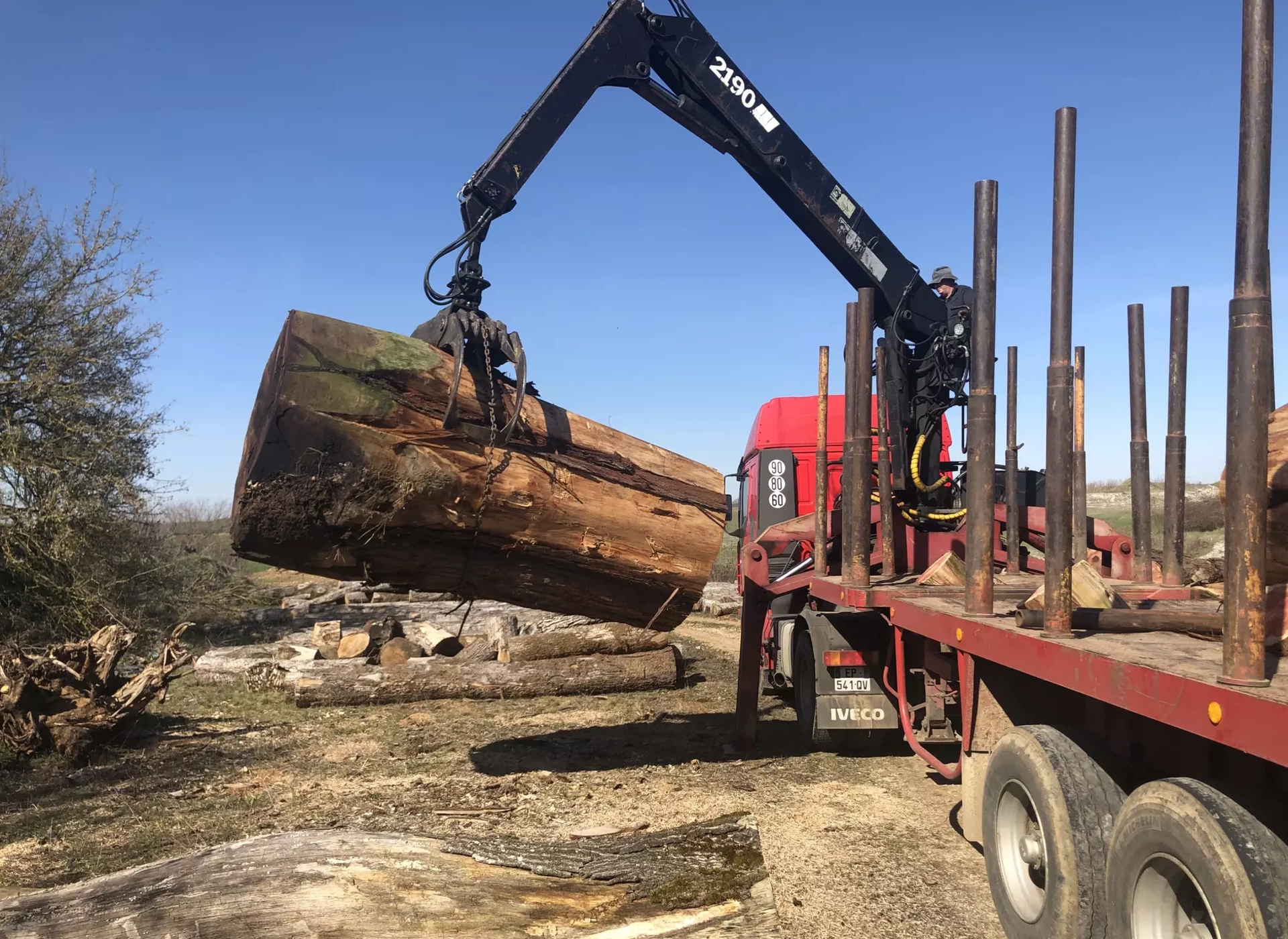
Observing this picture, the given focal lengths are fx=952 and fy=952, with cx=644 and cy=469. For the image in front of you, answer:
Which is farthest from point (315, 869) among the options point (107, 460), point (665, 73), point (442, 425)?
point (107, 460)

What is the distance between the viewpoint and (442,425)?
17.0ft

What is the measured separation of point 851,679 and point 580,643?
4560 mm

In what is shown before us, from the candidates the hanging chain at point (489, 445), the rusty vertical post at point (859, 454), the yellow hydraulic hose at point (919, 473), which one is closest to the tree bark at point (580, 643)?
the yellow hydraulic hose at point (919, 473)

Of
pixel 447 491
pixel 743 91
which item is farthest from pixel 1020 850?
pixel 743 91

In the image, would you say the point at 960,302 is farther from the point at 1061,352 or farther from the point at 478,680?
the point at 478,680

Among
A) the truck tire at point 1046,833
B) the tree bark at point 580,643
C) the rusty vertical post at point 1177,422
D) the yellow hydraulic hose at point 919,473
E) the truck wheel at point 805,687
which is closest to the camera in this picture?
the truck tire at point 1046,833

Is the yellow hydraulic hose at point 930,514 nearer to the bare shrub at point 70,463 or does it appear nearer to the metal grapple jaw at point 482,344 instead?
the metal grapple jaw at point 482,344

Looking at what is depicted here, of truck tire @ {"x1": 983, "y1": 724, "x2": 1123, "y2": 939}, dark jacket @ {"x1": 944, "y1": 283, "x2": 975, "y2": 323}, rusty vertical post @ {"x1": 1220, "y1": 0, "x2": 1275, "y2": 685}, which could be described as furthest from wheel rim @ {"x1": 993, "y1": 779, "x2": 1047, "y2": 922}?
dark jacket @ {"x1": 944, "y1": 283, "x2": 975, "y2": 323}

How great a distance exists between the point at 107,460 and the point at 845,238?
11576 mm

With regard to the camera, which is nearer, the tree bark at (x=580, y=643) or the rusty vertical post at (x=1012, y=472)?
the rusty vertical post at (x=1012, y=472)

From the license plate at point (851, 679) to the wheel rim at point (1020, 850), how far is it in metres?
2.86

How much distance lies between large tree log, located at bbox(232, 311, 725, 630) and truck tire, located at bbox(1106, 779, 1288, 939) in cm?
336

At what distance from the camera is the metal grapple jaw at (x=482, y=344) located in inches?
210

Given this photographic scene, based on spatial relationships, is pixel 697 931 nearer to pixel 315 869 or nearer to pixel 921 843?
pixel 315 869
